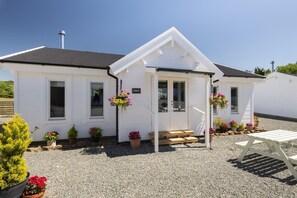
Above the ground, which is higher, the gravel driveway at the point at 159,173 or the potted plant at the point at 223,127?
the potted plant at the point at 223,127

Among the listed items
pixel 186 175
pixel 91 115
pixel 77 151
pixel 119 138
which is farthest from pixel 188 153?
pixel 91 115

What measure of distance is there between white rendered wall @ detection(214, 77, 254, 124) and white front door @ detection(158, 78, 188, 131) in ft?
10.8

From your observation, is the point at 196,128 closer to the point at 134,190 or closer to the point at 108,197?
the point at 134,190

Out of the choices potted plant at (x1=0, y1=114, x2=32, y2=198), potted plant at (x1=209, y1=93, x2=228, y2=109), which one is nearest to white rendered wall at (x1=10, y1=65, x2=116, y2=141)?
potted plant at (x1=0, y1=114, x2=32, y2=198)

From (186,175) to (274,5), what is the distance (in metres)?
9.68

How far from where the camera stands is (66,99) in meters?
7.22

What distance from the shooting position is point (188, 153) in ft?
19.5

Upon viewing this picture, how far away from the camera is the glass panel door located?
752 centimetres

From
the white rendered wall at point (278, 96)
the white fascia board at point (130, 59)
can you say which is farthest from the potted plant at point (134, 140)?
the white rendered wall at point (278, 96)

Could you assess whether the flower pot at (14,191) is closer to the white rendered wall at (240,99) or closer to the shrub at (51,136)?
the shrub at (51,136)

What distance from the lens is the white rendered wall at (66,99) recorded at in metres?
6.64

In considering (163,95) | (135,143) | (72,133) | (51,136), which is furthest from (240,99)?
(51,136)

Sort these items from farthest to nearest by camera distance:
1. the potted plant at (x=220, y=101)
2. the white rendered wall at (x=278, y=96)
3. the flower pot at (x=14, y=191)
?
1. the white rendered wall at (x=278, y=96)
2. the potted plant at (x=220, y=101)
3. the flower pot at (x=14, y=191)

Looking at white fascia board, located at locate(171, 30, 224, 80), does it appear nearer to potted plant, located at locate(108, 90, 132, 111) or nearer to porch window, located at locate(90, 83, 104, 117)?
potted plant, located at locate(108, 90, 132, 111)
